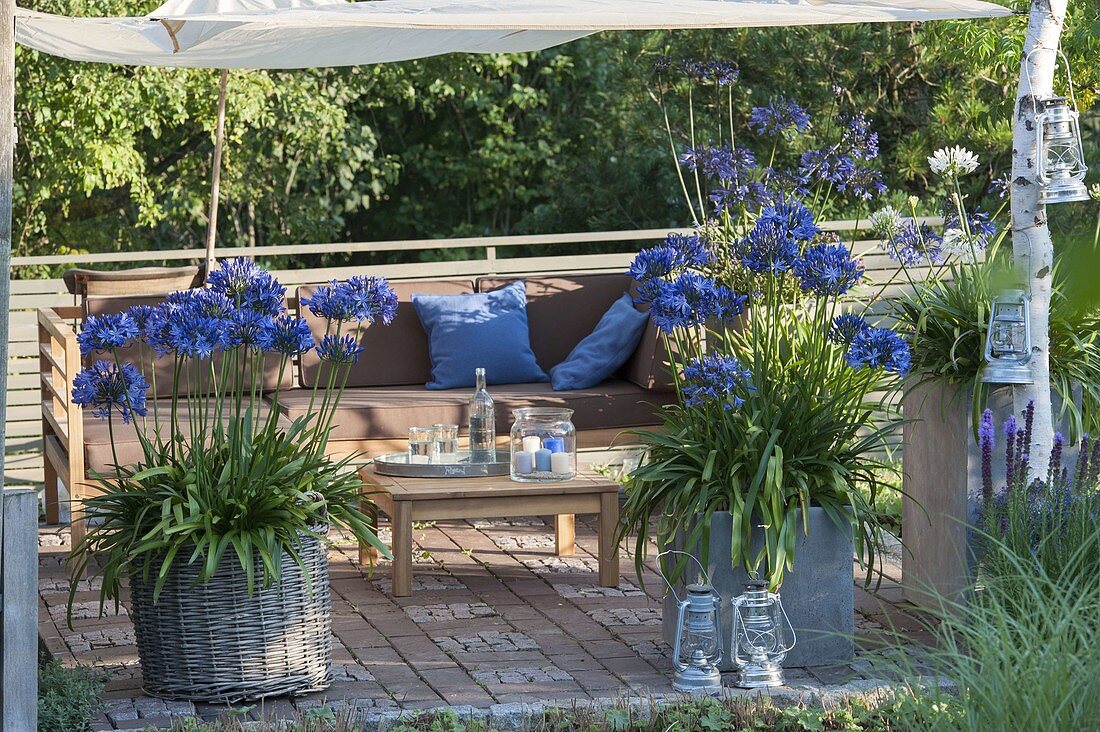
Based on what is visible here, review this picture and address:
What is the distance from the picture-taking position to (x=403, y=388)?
234 inches

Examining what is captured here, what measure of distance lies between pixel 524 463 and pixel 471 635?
74 centimetres

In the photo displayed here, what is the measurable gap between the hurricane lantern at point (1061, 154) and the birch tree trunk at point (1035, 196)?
0.02 metres

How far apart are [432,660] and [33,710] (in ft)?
4.18

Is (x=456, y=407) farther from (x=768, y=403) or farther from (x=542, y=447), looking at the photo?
(x=768, y=403)

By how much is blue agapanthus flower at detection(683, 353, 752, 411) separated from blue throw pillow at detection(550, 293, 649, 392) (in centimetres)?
208

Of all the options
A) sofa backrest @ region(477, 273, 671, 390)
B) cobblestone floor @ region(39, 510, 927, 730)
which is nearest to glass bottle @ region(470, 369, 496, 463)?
cobblestone floor @ region(39, 510, 927, 730)

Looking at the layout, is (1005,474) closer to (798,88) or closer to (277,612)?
(277,612)

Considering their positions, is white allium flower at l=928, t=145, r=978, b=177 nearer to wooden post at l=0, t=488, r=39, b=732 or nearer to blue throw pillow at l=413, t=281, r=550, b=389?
blue throw pillow at l=413, t=281, r=550, b=389

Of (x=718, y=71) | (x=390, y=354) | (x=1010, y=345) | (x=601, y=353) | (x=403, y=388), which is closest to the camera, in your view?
(x=1010, y=345)

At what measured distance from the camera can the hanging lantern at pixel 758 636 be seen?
11.5ft

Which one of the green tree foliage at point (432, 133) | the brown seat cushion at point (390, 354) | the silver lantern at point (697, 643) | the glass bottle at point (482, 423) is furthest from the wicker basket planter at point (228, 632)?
the green tree foliage at point (432, 133)

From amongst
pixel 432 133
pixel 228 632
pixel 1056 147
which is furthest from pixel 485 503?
pixel 432 133

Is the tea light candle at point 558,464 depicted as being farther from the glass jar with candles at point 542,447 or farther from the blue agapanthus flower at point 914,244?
the blue agapanthus flower at point 914,244

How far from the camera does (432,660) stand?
3846 mm
